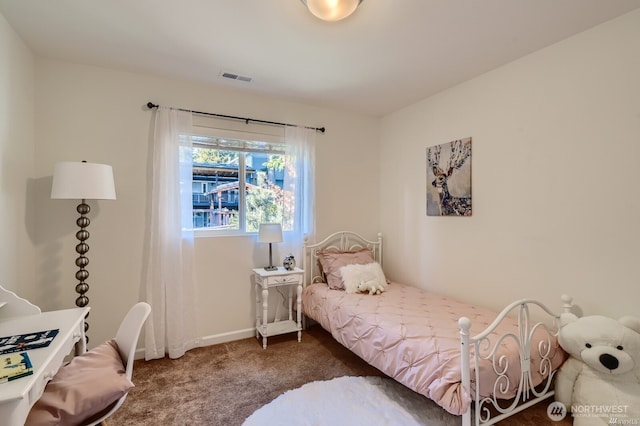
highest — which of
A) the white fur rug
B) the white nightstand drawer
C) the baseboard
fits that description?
the white nightstand drawer

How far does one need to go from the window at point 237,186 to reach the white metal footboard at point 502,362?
7.38ft

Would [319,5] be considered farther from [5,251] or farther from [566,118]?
[5,251]

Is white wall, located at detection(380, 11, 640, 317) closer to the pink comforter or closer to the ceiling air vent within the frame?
the pink comforter

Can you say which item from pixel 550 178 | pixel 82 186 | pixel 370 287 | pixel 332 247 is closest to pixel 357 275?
pixel 370 287

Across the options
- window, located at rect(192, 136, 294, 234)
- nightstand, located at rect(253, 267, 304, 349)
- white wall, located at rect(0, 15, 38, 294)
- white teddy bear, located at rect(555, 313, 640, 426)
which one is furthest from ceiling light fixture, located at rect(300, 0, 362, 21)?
white teddy bear, located at rect(555, 313, 640, 426)

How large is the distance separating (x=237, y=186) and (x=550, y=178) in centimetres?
284

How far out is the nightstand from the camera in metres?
3.09

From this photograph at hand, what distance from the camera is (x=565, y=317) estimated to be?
80.1 inches

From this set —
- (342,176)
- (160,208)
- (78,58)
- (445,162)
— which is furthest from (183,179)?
(445,162)

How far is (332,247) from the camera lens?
3.82 metres

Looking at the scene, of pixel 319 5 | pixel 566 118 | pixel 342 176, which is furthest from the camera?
pixel 342 176

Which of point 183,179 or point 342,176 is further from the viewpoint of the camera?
point 342,176

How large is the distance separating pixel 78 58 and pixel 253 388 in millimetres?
3007

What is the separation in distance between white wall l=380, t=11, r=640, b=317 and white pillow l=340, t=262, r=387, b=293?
619 millimetres
